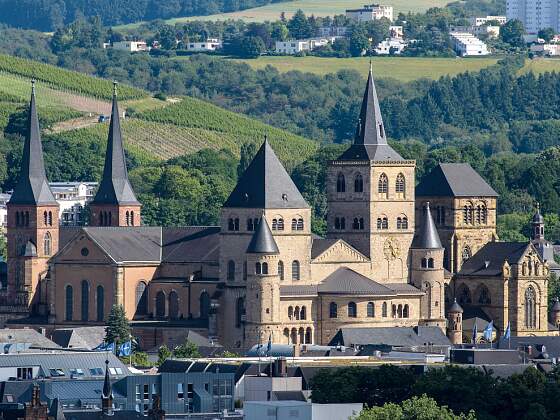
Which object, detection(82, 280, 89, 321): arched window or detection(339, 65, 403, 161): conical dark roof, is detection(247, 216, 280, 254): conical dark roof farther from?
detection(82, 280, 89, 321): arched window

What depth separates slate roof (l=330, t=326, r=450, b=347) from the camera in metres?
143

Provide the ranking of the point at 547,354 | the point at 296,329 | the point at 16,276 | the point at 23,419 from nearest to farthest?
1. the point at 23,419
2. the point at 547,354
3. the point at 296,329
4. the point at 16,276

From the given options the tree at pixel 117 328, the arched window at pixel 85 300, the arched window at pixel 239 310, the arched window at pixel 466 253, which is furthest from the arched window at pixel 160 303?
the arched window at pixel 466 253

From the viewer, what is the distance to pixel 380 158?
152750mm

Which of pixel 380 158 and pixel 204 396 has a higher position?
pixel 380 158

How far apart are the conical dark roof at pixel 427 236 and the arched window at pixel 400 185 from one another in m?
1.50

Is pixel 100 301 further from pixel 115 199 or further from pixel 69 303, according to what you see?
pixel 115 199

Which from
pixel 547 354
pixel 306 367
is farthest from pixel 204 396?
pixel 547 354

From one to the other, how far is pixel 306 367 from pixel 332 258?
27535 millimetres

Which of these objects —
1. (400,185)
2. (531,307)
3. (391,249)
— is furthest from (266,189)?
(531,307)

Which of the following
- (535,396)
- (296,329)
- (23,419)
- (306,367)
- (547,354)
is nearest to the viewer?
(23,419)

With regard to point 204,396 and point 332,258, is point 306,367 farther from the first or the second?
point 332,258

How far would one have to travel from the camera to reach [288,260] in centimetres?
14750

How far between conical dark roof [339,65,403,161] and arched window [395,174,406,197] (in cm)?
96
